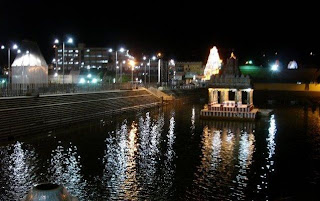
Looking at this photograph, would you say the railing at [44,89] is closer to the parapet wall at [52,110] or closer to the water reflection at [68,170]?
the parapet wall at [52,110]

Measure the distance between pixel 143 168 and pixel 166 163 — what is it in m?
2.07

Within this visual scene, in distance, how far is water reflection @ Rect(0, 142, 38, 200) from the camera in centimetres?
1720

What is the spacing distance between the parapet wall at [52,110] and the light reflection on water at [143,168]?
3.52 meters

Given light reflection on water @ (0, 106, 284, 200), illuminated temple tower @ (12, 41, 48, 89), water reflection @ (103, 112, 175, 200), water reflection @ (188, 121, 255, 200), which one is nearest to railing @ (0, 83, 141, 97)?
illuminated temple tower @ (12, 41, 48, 89)

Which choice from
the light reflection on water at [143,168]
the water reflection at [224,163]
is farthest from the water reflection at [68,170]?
the water reflection at [224,163]

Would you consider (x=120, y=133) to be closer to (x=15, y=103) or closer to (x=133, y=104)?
(x=15, y=103)

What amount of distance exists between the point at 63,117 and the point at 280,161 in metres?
22.9

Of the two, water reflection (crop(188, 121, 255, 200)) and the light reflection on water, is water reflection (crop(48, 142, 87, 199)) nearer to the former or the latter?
the light reflection on water

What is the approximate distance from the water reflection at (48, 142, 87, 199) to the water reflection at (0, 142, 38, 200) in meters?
1.16

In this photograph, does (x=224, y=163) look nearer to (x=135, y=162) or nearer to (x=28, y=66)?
(x=135, y=162)

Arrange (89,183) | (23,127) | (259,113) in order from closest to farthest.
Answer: (89,183), (23,127), (259,113)

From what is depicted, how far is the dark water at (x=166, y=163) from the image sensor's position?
17.7m

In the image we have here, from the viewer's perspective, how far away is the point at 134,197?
16.7 metres

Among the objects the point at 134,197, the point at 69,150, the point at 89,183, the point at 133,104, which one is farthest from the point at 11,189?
the point at 133,104
